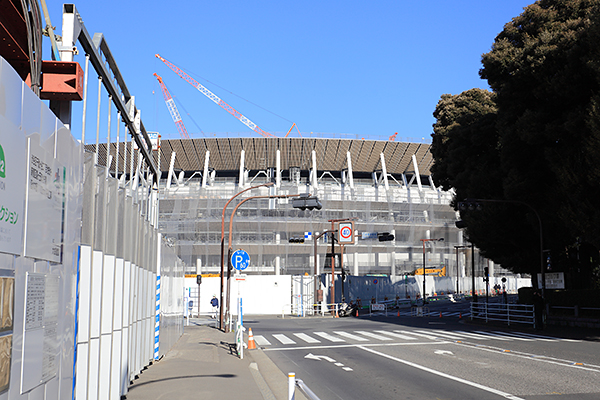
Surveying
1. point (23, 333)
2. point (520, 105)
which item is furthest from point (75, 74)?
point (520, 105)

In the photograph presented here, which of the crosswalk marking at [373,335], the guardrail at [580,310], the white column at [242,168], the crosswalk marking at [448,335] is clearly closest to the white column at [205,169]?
the white column at [242,168]

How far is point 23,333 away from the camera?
364 cm

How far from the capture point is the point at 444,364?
45.8ft

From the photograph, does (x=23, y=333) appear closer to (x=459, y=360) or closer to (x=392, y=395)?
(x=392, y=395)

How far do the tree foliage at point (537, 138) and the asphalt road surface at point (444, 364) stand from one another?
6016mm

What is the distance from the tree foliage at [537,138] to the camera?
2239 centimetres

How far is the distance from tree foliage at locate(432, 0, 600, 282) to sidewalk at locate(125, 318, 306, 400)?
1512 centimetres

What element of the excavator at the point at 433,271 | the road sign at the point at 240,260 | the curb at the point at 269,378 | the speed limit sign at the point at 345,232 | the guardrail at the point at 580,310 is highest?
the speed limit sign at the point at 345,232

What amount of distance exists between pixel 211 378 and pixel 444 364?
6.04m

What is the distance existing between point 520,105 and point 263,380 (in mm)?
20136

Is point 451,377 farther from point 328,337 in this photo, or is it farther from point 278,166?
point 278,166

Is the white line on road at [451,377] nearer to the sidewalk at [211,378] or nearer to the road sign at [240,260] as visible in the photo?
the sidewalk at [211,378]

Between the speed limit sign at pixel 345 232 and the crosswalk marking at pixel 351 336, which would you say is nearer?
the crosswalk marking at pixel 351 336

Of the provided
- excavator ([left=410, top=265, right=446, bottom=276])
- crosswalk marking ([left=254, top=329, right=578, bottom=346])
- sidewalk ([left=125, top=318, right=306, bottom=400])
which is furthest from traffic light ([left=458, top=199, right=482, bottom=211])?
excavator ([left=410, top=265, right=446, bottom=276])
